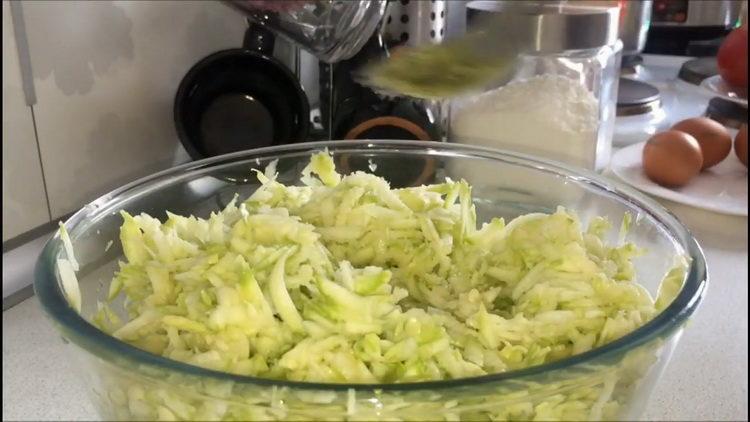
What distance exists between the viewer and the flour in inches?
42.1

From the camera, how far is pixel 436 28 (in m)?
1.23

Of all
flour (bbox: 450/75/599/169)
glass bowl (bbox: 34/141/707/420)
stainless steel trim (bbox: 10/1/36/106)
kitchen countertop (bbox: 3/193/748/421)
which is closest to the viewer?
glass bowl (bbox: 34/141/707/420)

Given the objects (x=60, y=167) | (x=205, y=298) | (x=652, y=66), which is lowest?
(x=652, y=66)

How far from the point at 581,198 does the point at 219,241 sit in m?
0.29

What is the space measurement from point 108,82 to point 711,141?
883 millimetres

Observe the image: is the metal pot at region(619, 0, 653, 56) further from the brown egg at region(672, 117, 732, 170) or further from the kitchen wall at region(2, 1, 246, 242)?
the kitchen wall at region(2, 1, 246, 242)

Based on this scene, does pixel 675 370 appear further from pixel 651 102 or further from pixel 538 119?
pixel 651 102

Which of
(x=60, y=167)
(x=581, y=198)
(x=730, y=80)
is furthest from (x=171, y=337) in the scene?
(x=730, y=80)

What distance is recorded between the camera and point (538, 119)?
1066 mm

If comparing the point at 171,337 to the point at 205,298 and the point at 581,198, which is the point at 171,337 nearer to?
the point at 205,298

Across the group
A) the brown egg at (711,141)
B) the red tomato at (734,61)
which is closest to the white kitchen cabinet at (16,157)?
the brown egg at (711,141)

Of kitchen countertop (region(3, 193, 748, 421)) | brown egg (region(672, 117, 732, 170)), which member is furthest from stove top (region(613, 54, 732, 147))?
kitchen countertop (region(3, 193, 748, 421))

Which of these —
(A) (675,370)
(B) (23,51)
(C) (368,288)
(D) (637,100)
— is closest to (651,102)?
(D) (637,100)

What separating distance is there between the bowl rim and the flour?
458mm
